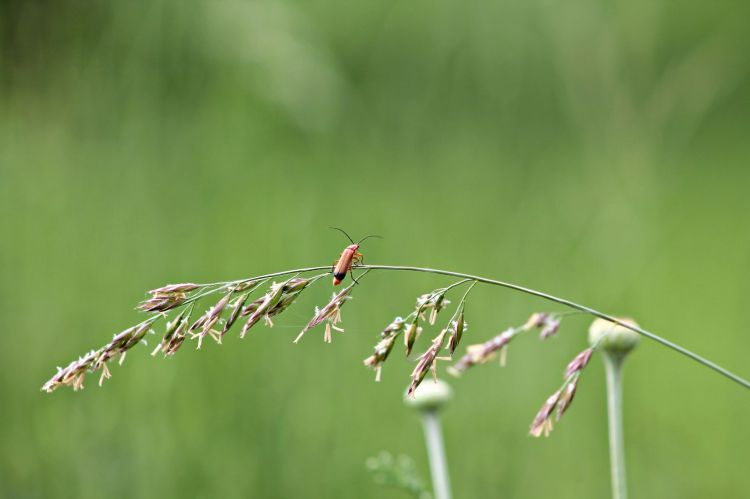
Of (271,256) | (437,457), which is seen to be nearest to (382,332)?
(437,457)

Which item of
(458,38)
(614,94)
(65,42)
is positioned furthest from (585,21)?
(65,42)

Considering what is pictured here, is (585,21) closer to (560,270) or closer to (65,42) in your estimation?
(560,270)

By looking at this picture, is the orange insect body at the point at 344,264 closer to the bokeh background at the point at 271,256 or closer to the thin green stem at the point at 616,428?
the thin green stem at the point at 616,428

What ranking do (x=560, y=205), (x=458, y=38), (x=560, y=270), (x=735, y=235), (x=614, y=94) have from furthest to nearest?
(x=735, y=235)
(x=560, y=205)
(x=560, y=270)
(x=458, y=38)
(x=614, y=94)

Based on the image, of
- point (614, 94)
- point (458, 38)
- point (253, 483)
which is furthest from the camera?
point (458, 38)

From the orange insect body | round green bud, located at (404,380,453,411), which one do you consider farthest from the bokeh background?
the orange insect body

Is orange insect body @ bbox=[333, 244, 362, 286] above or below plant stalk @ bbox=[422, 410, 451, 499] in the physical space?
above

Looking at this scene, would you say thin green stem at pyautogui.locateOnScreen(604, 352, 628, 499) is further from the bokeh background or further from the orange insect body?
the bokeh background

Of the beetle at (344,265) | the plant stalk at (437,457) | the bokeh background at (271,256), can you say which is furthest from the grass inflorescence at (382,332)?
the bokeh background at (271,256)
